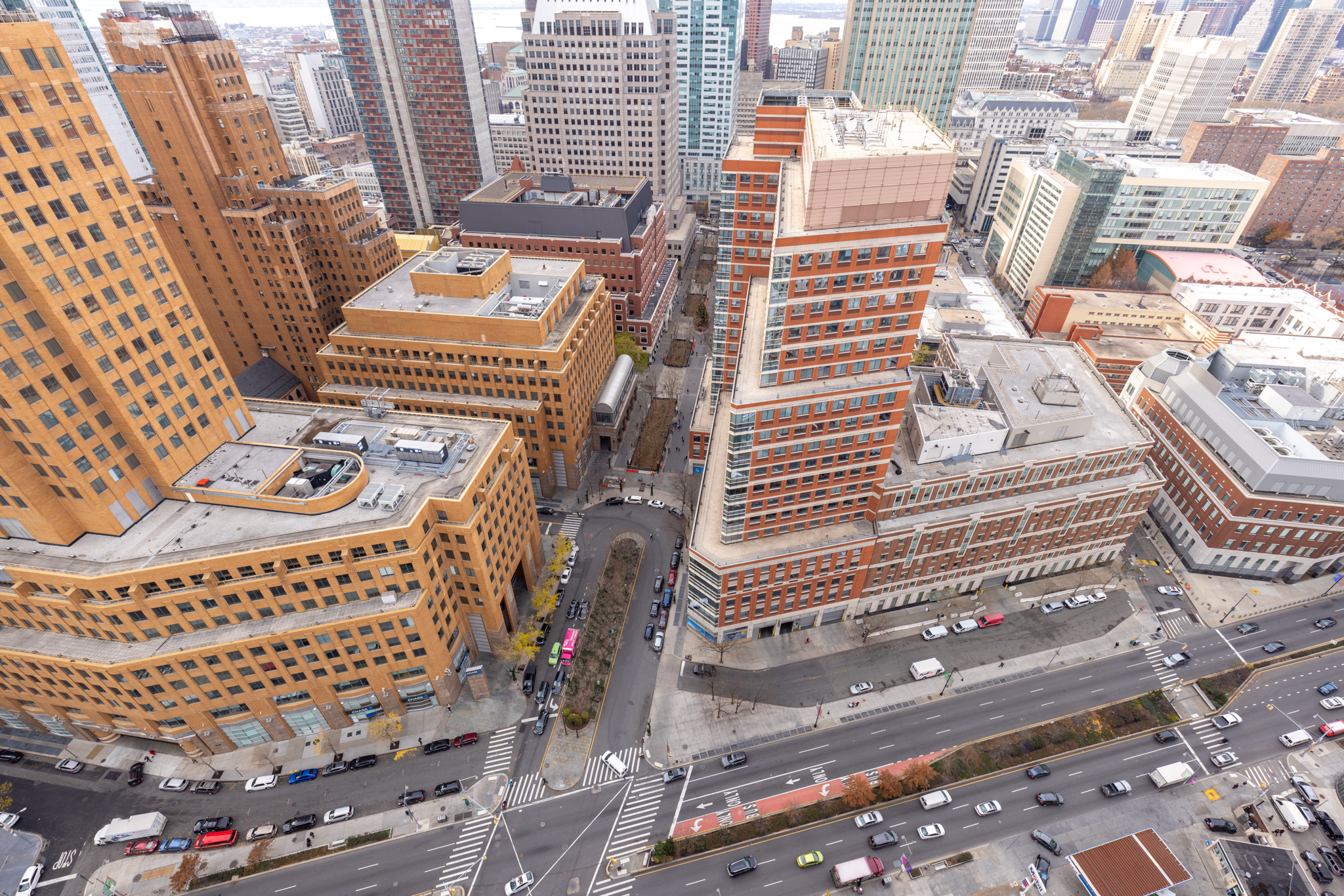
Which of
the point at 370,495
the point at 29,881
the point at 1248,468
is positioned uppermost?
the point at 370,495

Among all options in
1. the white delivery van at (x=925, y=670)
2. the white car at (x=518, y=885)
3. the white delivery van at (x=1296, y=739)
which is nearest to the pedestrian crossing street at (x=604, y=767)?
the white car at (x=518, y=885)

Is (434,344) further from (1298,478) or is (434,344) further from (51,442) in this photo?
(1298,478)

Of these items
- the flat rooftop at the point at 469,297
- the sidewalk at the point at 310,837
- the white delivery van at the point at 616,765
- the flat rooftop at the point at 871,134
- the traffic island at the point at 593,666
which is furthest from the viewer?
the flat rooftop at the point at 469,297

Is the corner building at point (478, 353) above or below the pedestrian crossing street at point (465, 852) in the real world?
above

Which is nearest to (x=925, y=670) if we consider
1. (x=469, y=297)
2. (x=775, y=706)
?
(x=775, y=706)

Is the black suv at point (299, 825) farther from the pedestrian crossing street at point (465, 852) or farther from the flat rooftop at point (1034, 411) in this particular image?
the flat rooftop at point (1034, 411)

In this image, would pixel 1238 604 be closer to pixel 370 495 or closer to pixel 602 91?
pixel 370 495

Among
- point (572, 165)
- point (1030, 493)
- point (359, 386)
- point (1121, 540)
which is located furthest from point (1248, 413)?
point (572, 165)
